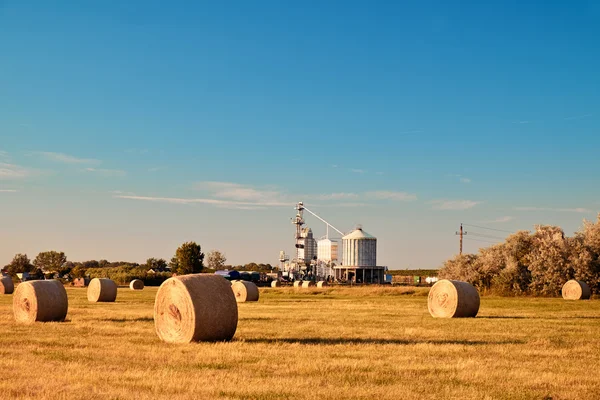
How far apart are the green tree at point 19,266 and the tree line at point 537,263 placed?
90418 mm

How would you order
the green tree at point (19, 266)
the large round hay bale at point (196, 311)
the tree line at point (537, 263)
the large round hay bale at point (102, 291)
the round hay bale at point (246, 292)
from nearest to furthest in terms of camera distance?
the large round hay bale at point (196, 311)
the large round hay bale at point (102, 291)
the round hay bale at point (246, 292)
the tree line at point (537, 263)
the green tree at point (19, 266)

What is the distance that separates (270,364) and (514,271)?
43392 millimetres

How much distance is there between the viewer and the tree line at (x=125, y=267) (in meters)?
99.0

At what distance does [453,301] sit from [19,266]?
11989 cm

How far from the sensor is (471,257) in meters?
60.8

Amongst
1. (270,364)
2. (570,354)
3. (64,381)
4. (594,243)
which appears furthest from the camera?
(594,243)

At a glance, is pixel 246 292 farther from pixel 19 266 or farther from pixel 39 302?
pixel 19 266

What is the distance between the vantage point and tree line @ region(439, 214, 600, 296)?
52.0 meters

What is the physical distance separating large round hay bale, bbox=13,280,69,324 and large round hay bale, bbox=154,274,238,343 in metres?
7.20

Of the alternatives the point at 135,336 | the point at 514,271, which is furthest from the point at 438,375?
the point at 514,271

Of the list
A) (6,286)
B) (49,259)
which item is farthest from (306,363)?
(49,259)

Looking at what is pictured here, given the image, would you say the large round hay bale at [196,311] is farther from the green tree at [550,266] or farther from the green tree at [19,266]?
the green tree at [19,266]

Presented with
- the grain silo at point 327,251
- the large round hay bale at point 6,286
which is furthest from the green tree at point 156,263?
the large round hay bale at point 6,286

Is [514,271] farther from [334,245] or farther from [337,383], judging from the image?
[334,245]
